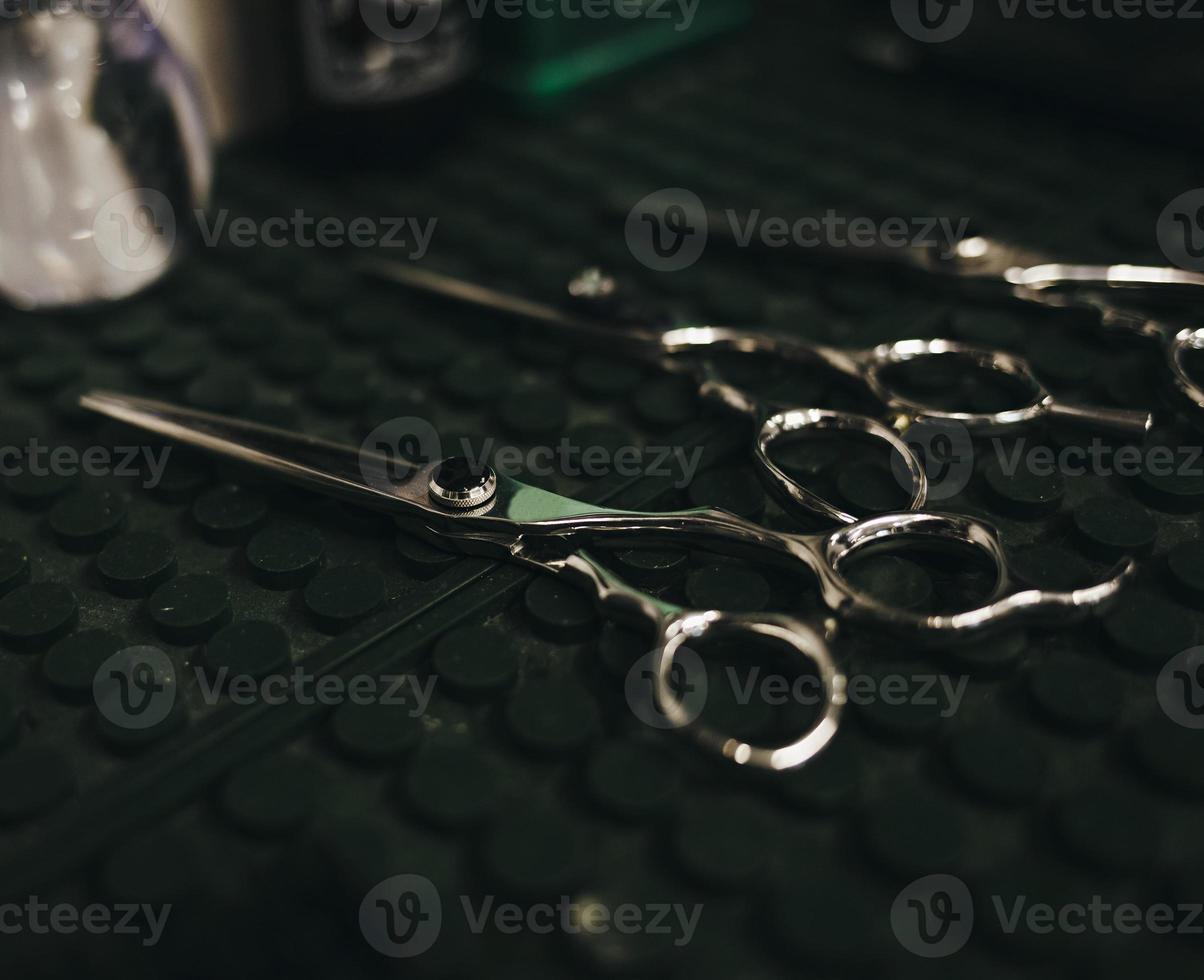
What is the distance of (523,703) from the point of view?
0.34 metres

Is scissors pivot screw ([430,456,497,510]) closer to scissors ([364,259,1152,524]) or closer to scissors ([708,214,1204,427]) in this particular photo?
scissors ([364,259,1152,524])

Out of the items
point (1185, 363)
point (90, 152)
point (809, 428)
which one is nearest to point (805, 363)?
point (809, 428)

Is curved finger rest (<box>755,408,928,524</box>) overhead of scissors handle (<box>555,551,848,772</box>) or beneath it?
overhead

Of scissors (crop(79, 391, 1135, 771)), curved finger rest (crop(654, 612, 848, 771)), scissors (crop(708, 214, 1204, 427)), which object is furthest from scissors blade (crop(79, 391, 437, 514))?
scissors (crop(708, 214, 1204, 427))

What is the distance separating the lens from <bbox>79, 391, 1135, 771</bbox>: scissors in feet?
1.06

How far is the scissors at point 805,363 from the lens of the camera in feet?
1.32

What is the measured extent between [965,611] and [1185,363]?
20 cm

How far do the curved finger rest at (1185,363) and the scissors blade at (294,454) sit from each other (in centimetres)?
30

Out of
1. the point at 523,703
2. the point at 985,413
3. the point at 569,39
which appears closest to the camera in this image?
the point at 523,703

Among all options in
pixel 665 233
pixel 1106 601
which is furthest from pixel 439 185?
pixel 1106 601

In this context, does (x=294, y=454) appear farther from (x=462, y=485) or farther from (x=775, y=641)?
(x=775, y=641)

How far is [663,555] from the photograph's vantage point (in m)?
0.38

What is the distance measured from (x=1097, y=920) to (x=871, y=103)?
0.55 m

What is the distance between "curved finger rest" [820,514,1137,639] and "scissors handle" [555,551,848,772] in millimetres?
20
